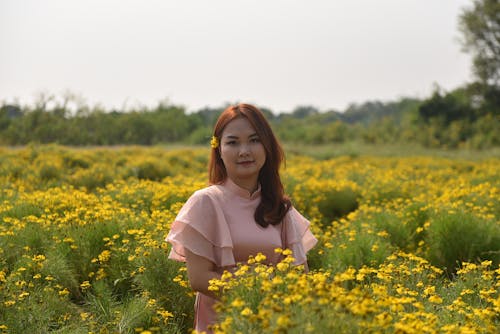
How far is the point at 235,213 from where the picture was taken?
9.17 feet

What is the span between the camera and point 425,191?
8617 millimetres

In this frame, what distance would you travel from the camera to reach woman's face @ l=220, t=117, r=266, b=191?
9.25 feet

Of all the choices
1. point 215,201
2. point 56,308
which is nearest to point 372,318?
point 215,201

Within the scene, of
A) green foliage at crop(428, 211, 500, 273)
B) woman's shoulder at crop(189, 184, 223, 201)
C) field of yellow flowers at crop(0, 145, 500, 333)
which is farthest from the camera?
green foliage at crop(428, 211, 500, 273)

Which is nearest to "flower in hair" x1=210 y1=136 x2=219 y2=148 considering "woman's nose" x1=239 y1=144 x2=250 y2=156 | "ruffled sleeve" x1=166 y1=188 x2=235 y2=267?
"woman's nose" x1=239 y1=144 x2=250 y2=156

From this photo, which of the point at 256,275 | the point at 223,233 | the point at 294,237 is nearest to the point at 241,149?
the point at 223,233

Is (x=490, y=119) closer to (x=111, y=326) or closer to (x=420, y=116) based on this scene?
(x=420, y=116)

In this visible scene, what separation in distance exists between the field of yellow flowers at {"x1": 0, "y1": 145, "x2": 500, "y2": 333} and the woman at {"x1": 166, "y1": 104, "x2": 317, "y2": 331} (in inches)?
5.2

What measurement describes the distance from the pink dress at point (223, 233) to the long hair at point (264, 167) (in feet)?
0.15

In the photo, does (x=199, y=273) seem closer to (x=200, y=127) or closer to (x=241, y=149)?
(x=241, y=149)

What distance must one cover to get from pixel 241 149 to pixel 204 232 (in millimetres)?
436

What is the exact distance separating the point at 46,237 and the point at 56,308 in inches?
47.8

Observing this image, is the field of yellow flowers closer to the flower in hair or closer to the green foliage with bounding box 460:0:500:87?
the flower in hair

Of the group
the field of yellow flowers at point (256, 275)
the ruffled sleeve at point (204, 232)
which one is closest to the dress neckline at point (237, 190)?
the ruffled sleeve at point (204, 232)
